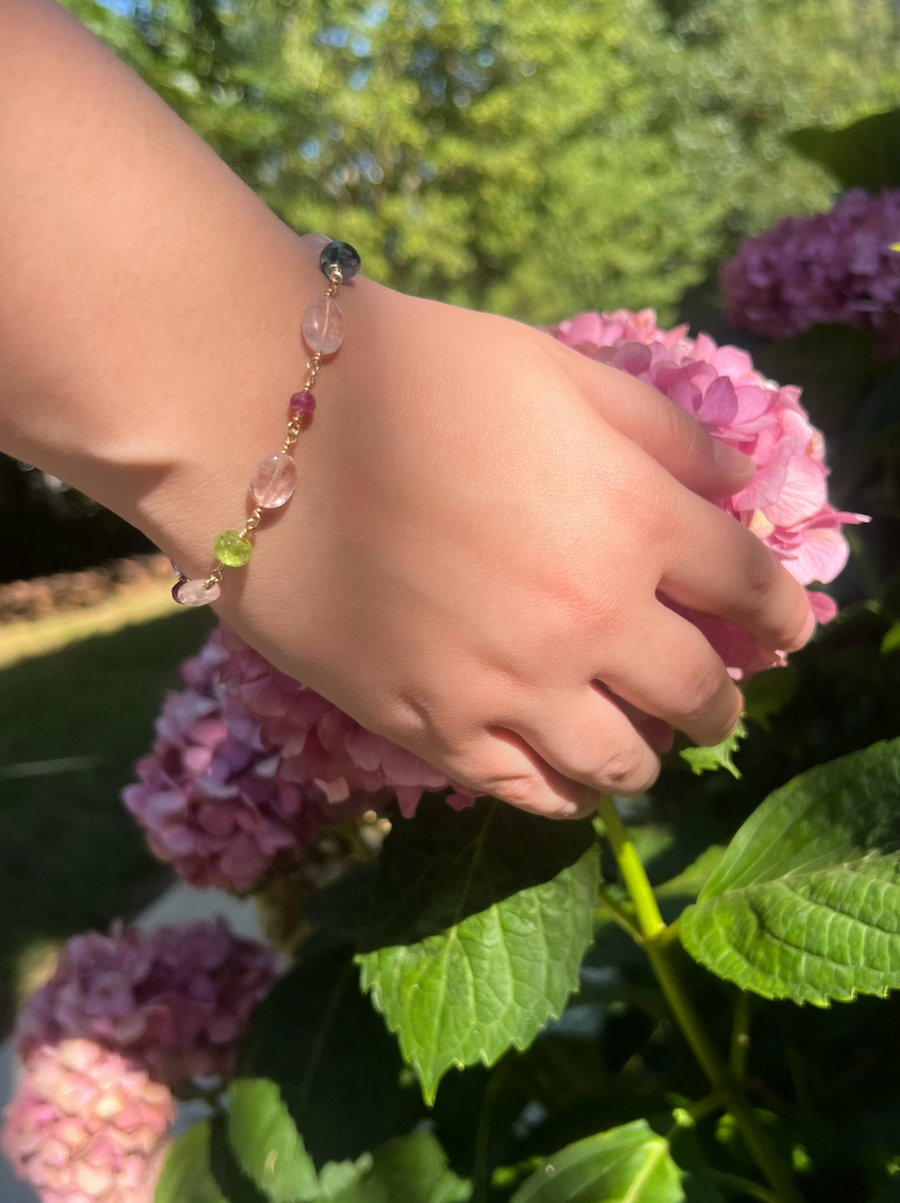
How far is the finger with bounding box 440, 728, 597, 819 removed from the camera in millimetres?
475

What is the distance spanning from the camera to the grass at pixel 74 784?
8.07ft

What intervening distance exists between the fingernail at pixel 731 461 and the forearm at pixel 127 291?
→ 0.73 ft

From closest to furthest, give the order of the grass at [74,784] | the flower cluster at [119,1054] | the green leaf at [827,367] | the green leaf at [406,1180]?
the green leaf at [406,1180], the flower cluster at [119,1054], the green leaf at [827,367], the grass at [74,784]

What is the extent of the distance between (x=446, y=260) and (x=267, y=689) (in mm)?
10207

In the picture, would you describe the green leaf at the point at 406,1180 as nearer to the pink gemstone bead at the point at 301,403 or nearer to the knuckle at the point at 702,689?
the knuckle at the point at 702,689

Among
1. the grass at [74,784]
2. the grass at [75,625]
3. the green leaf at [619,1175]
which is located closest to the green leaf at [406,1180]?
the green leaf at [619,1175]

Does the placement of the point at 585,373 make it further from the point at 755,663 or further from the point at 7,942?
the point at 7,942

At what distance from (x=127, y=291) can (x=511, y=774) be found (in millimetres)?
297

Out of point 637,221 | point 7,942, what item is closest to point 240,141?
point 637,221

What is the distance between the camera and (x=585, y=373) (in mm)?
483

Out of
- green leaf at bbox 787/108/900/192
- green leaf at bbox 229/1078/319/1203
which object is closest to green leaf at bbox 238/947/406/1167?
green leaf at bbox 229/1078/319/1203

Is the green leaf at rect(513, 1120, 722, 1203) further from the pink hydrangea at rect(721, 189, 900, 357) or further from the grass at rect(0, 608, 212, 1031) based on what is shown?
the grass at rect(0, 608, 212, 1031)

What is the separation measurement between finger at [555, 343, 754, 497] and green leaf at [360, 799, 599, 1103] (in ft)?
0.79

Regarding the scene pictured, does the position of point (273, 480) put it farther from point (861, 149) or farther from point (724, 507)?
point (861, 149)
